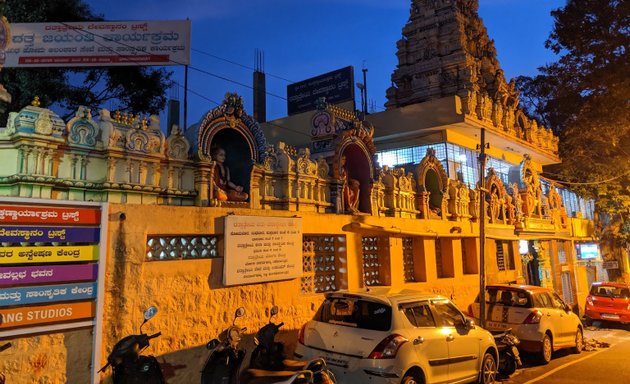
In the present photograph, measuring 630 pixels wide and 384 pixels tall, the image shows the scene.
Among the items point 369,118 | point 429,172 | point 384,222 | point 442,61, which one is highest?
point 442,61

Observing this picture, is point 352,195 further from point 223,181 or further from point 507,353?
point 507,353

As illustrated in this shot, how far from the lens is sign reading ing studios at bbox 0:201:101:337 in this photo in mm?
5125

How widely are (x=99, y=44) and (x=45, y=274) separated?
8.02 metres

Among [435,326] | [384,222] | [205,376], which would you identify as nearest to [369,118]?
[384,222]

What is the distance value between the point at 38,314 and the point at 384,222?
762 centimetres

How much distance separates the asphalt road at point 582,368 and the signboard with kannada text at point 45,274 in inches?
282

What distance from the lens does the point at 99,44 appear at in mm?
11398

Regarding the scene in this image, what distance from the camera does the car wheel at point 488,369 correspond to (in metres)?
6.99

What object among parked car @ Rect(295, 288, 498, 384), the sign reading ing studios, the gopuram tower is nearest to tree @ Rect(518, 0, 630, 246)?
the gopuram tower

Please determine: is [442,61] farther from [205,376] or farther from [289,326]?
[205,376]

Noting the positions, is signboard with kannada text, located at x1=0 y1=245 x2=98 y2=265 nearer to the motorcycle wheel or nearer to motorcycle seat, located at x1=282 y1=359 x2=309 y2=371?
motorcycle seat, located at x1=282 y1=359 x2=309 y2=371

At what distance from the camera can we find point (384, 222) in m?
11.0

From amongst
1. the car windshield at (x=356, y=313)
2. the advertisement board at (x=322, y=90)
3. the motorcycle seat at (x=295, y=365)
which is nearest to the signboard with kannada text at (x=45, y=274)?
the motorcycle seat at (x=295, y=365)

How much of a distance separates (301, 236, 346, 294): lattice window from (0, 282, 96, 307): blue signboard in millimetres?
4353
